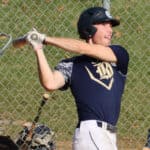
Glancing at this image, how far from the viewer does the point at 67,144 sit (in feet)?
27.2

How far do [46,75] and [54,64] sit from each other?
15.9 ft

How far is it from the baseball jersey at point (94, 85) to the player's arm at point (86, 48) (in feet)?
0.24

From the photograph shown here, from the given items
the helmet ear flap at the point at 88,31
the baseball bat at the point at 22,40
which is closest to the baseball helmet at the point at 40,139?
the helmet ear flap at the point at 88,31

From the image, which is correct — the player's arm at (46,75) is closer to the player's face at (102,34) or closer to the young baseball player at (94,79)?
the young baseball player at (94,79)

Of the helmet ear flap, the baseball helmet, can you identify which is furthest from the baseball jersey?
the baseball helmet

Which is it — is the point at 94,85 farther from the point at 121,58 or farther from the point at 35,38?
the point at 35,38

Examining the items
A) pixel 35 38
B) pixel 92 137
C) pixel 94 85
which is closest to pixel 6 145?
pixel 92 137

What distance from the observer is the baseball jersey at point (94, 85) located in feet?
16.4

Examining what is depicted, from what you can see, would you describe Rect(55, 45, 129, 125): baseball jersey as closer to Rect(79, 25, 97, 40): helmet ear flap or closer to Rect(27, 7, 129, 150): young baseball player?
Rect(27, 7, 129, 150): young baseball player

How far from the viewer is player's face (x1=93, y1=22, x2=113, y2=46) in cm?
508

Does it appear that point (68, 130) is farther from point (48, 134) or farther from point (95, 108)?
point (95, 108)

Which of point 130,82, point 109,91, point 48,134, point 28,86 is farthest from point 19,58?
point 109,91

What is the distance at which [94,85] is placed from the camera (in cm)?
501

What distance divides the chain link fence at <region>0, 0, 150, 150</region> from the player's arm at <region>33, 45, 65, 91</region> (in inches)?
120
